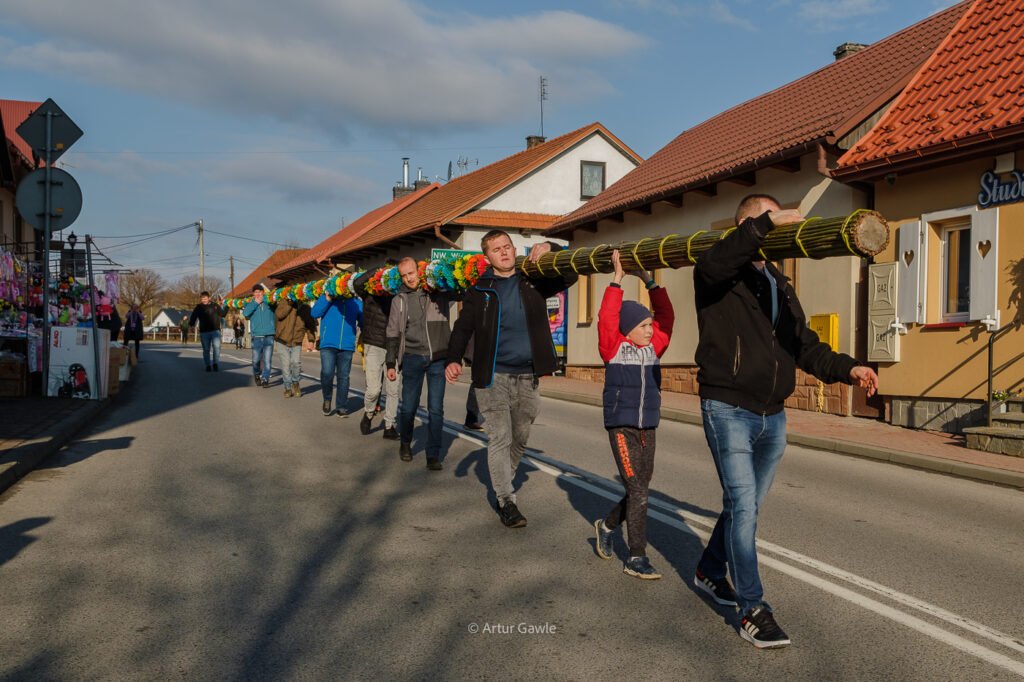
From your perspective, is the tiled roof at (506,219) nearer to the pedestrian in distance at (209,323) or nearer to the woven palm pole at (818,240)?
the pedestrian in distance at (209,323)

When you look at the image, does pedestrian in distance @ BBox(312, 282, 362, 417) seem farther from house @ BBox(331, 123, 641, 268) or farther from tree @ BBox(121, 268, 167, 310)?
tree @ BBox(121, 268, 167, 310)

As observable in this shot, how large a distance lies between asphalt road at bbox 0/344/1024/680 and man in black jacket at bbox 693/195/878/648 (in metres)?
0.35

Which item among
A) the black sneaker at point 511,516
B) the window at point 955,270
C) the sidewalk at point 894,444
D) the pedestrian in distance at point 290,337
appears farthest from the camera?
the pedestrian in distance at point 290,337

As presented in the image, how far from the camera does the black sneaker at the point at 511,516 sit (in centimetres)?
608

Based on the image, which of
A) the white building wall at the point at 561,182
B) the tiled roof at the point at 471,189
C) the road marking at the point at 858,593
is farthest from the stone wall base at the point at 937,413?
the white building wall at the point at 561,182

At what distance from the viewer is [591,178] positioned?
32.7 meters

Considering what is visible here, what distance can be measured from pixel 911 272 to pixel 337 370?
8108 mm

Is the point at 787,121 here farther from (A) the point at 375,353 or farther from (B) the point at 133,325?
(B) the point at 133,325

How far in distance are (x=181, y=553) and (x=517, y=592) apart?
208 cm

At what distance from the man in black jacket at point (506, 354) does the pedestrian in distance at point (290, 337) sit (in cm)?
949

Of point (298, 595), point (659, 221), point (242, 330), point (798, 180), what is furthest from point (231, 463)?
point (242, 330)

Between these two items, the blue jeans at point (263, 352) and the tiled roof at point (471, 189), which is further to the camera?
the tiled roof at point (471, 189)

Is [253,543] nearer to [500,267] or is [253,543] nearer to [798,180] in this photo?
[500,267]

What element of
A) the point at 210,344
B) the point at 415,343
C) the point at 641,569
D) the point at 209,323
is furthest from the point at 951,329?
the point at 210,344
